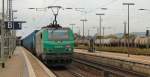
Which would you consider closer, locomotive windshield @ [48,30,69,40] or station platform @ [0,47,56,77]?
station platform @ [0,47,56,77]

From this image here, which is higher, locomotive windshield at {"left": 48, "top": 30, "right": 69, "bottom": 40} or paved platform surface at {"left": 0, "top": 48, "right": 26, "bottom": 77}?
locomotive windshield at {"left": 48, "top": 30, "right": 69, "bottom": 40}

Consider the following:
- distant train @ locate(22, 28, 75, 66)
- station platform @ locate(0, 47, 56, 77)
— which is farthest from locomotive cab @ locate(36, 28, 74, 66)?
station platform @ locate(0, 47, 56, 77)

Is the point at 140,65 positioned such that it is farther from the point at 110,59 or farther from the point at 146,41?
the point at 146,41

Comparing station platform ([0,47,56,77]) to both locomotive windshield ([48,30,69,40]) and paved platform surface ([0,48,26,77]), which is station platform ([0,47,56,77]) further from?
locomotive windshield ([48,30,69,40])

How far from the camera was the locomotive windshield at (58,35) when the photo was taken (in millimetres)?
29469

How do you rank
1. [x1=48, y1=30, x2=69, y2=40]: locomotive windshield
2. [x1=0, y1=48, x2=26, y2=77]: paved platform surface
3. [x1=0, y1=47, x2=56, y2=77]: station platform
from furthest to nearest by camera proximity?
[x1=48, y1=30, x2=69, y2=40]: locomotive windshield < [x1=0, y1=48, x2=26, y2=77]: paved platform surface < [x1=0, y1=47, x2=56, y2=77]: station platform

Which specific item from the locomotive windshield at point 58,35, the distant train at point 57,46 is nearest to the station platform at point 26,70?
the distant train at point 57,46

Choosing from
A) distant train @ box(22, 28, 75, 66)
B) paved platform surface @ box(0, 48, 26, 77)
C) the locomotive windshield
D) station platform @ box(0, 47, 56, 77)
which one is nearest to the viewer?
station platform @ box(0, 47, 56, 77)

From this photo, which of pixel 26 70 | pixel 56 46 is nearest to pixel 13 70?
pixel 26 70

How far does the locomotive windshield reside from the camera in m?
29.5

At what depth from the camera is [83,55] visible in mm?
54625

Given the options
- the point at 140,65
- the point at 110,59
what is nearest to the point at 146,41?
the point at 110,59

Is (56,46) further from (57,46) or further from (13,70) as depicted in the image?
(13,70)

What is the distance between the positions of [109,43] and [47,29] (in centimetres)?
8109
